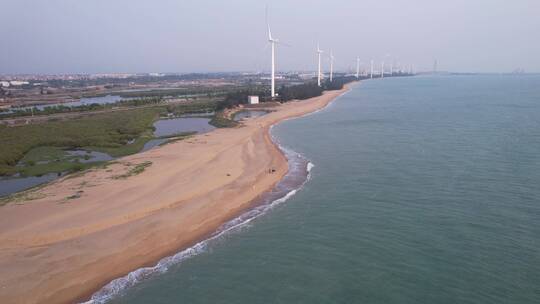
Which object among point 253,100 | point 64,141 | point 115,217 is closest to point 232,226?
point 115,217

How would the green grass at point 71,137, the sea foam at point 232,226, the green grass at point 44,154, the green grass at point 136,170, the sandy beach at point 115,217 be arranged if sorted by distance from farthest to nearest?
the green grass at point 71,137 → the green grass at point 44,154 → the green grass at point 136,170 → the sandy beach at point 115,217 → the sea foam at point 232,226

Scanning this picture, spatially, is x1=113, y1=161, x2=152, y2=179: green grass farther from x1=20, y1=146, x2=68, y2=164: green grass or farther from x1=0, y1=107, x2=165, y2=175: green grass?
x1=20, y1=146, x2=68, y2=164: green grass

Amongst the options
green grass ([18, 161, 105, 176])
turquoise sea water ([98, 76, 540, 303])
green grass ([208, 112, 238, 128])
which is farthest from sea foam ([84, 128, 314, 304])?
green grass ([208, 112, 238, 128])

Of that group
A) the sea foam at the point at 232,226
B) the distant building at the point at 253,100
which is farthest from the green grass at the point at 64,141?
the distant building at the point at 253,100

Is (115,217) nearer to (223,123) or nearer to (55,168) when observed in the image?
(55,168)

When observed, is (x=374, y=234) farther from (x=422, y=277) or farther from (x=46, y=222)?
(x=46, y=222)

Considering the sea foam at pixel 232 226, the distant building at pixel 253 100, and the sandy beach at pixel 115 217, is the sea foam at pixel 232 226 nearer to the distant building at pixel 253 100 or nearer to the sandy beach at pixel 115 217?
the sandy beach at pixel 115 217
